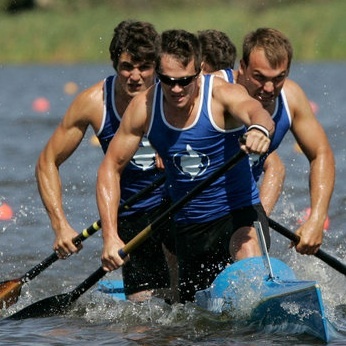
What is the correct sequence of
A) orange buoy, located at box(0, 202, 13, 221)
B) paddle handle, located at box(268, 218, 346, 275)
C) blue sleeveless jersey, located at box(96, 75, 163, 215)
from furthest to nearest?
orange buoy, located at box(0, 202, 13, 221), blue sleeveless jersey, located at box(96, 75, 163, 215), paddle handle, located at box(268, 218, 346, 275)

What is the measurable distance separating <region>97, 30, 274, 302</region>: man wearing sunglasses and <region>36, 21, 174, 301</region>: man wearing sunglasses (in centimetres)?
59

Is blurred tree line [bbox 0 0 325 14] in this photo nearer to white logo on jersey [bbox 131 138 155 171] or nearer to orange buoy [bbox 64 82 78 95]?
orange buoy [bbox 64 82 78 95]

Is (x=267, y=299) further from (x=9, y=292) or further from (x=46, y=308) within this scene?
(x=9, y=292)

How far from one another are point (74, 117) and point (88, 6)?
3589 centimetres

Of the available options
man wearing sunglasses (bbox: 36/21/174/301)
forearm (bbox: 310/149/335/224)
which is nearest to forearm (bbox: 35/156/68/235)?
man wearing sunglasses (bbox: 36/21/174/301)

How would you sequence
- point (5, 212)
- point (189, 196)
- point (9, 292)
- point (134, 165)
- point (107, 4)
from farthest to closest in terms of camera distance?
point (107, 4) → point (5, 212) → point (9, 292) → point (134, 165) → point (189, 196)

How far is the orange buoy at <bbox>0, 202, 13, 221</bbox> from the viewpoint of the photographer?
41.0ft

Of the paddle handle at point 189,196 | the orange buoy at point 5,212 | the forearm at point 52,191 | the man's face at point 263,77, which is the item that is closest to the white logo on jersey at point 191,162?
the paddle handle at point 189,196

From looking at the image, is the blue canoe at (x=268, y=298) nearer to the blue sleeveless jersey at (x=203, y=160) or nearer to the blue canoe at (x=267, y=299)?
the blue canoe at (x=267, y=299)

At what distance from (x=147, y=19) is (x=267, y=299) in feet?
99.1

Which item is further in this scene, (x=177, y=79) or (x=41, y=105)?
(x=41, y=105)

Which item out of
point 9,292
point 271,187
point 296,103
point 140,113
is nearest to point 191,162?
point 140,113

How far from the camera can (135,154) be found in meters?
7.65

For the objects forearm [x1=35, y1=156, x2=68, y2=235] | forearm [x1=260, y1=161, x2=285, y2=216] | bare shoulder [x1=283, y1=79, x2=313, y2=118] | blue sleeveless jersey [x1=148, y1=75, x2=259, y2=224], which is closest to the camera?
blue sleeveless jersey [x1=148, y1=75, x2=259, y2=224]
